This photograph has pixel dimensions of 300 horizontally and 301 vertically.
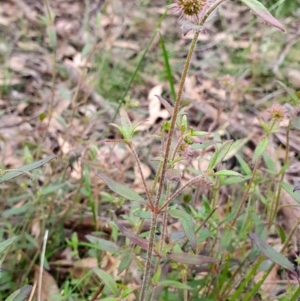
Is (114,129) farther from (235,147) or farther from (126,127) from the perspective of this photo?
(126,127)

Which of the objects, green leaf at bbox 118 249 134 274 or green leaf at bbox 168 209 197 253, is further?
green leaf at bbox 118 249 134 274

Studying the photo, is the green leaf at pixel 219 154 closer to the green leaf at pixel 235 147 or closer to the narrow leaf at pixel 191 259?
the narrow leaf at pixel 191 259

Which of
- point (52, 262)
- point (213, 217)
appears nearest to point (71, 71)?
point (52, 262)

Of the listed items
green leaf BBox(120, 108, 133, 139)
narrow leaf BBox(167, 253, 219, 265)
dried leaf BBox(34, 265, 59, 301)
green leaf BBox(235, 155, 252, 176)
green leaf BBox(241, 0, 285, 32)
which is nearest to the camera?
green leaf BBox(241, 0, 285, 32)

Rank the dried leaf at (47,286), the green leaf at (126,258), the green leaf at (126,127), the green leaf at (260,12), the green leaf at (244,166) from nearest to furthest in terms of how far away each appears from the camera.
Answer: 1. the green leaf at (260,12)
2. the green leaf at (126,127)
3. the green leaf at (126,258)
4. the green leaf at (244,166)
5. the dried leaf at (47,286)

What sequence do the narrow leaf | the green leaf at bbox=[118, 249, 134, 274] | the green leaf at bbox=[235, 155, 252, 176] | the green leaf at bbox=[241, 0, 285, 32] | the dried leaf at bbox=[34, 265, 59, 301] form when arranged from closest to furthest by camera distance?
the green leaf at bbox=[241, 0, 285, 32]
the narrow leaf
the green leaf at bbox=[118, 249, 134, 274]
the green leaf at bbox=[235, 155, 252, 176]
the dried leaf at bbox=[34, 265, 59, 301]

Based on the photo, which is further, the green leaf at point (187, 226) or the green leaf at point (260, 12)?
the green leaf at point (187, 226)

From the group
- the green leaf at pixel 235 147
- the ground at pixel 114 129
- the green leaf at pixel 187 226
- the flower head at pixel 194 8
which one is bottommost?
the ground at pixel 114 129

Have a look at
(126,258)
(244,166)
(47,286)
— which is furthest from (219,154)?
(47,286)

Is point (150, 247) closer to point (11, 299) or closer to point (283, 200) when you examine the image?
point (11, 299)

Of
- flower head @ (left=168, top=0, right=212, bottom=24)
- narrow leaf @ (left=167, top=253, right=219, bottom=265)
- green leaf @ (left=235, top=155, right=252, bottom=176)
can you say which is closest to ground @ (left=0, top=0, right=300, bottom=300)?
green leaf @ (left=235, top=155, right=252, bottom=176)

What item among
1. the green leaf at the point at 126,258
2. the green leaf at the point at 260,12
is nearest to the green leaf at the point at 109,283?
the green leaf at the point at 126,258

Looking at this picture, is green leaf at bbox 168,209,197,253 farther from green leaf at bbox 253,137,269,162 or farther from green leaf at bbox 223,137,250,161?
green leaf at bbox 223,137,250,161
